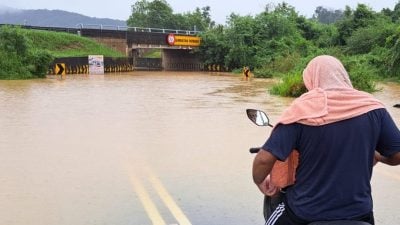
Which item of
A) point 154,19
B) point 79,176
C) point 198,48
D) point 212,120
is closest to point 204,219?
point 79,176

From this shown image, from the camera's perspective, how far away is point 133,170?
303 inches

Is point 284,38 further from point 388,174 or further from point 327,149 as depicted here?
point 327,149

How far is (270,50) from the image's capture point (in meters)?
53.4

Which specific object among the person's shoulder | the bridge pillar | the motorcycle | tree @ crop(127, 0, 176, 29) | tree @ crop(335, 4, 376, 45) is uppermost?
tree @ crop(127, 0, 176, 29)

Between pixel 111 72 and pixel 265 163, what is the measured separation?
48182 millimetres

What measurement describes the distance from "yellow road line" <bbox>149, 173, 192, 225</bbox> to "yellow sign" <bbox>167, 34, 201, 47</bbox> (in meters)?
52.3

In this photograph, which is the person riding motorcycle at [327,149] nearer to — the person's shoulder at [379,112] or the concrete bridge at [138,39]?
the person's shoulder at [379,112]

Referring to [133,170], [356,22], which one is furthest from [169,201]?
[356,22]

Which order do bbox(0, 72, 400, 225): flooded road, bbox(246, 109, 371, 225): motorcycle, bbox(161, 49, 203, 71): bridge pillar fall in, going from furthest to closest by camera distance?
bbox(161, 49, 203, 71): bridge pillar < bbox(0, 72, 400, 225): flooded road < bbox(246, 109, 371, 225): motorcycle

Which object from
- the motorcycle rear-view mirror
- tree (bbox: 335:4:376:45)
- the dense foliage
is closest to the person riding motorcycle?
the motorcycle rear-view mirror

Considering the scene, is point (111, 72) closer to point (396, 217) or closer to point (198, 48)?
point (198, 48)

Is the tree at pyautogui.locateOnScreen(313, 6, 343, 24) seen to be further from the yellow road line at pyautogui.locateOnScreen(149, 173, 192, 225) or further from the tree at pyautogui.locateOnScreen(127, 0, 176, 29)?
the yellow road line at pyautogui.locateOnScreen(149, 173, 192, 225)

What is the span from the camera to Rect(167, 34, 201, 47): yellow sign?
194ft

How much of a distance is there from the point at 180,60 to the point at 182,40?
574cm
